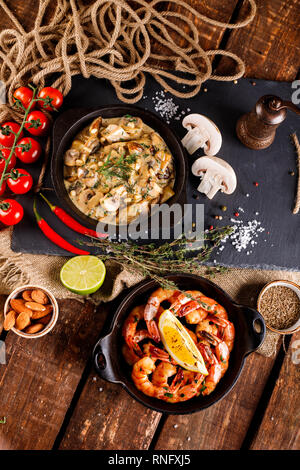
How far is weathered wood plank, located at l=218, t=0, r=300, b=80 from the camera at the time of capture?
2.89 m

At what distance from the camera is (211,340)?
2.49 m

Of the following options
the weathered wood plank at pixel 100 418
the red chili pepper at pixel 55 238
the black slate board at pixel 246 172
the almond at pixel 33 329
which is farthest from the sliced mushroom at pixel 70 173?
the weathered wood plank at pixel 100 418

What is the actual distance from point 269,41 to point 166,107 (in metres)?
0.86

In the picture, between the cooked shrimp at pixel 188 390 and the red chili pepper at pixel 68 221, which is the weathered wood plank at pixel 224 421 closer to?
the cooked shrimp at pixel 188 390

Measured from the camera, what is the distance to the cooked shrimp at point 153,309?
2.50 metres

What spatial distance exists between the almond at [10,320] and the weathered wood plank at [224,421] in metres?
1.19

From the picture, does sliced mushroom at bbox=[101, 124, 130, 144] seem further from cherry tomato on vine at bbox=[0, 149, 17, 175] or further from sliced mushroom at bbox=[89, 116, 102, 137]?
cherry tomato on vine at bbox=[0, 149, 17, 175]

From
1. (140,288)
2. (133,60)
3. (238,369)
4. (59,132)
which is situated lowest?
(238,369)

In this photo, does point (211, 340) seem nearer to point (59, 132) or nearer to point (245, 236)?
point (245, 236)

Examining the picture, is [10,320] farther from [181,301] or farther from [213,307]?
[213,307]

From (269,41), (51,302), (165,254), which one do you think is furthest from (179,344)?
(269,41)

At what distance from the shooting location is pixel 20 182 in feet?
8.25

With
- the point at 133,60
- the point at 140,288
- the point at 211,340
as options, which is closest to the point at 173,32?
the point at 133,60

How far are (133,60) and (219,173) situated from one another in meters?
0.92
